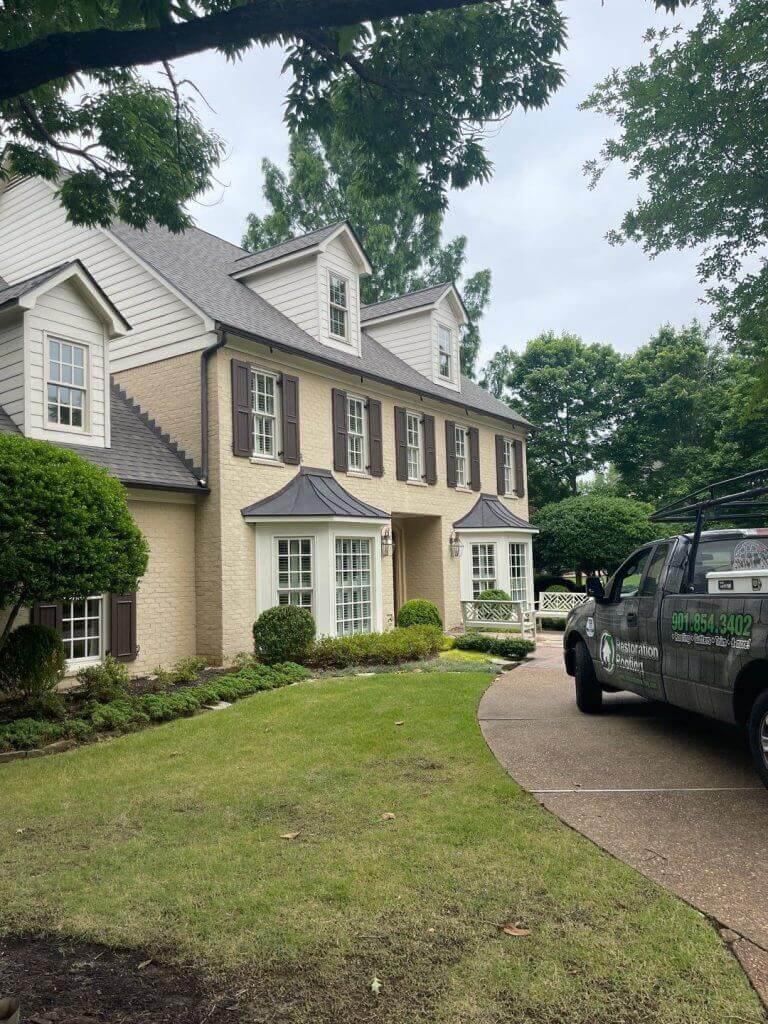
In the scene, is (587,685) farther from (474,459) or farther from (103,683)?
(474,459)

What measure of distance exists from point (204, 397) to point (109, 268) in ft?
13.1

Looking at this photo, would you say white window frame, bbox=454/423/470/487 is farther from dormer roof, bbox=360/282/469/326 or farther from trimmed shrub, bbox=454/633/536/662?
trimmed shrub, bbox=454/633/536/662

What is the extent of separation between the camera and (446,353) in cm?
2189

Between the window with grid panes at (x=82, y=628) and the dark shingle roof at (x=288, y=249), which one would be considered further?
the dark shingle roof at (x=288, y=249)

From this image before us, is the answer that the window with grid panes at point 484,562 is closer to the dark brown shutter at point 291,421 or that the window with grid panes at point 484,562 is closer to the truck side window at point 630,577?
the dark brown shutter at point 291,421

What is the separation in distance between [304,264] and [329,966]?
16.0 meters

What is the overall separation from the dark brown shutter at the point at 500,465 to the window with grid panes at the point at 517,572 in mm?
2251

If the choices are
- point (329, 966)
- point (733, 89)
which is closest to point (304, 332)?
point (733, 89)

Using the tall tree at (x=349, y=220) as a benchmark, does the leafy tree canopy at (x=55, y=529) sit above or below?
below

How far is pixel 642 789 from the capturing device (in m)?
5.44

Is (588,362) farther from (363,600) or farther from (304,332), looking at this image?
(363,600)

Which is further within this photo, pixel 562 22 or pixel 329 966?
pixel 562 22

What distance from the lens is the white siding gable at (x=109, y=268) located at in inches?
558

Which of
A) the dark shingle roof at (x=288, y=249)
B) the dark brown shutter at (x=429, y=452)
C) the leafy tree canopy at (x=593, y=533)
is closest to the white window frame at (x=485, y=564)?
the dark brown shutter at (x=429, y=452)
